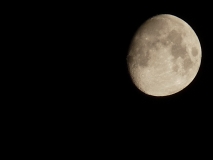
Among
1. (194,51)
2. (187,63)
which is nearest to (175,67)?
(187,63)

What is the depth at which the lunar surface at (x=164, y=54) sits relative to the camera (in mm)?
3459

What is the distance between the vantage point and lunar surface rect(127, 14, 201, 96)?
3.46m

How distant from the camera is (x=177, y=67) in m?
3.53

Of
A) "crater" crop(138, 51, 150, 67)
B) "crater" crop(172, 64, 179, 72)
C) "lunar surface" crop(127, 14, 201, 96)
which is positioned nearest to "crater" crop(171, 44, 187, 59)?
"lunar surface" crop(127, 14, 201, 96)

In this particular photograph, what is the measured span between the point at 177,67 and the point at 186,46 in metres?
0.31

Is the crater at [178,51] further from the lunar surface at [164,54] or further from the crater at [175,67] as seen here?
the crater at [175,67]

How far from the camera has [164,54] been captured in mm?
3418

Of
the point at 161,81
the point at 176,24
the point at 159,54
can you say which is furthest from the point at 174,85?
the point at 176,24

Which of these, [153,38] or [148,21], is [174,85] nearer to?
[153,38]

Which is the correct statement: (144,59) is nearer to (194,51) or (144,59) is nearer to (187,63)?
(187,63)

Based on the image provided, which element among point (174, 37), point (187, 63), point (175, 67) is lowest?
point (175, 67)

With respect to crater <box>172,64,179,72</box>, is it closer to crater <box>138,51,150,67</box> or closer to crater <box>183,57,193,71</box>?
crater <box>183,57,193,71</box>

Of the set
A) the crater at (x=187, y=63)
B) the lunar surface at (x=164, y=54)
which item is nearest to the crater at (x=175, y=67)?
the lunar surface at (x=164, y=54)

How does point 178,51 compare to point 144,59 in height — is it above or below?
above
